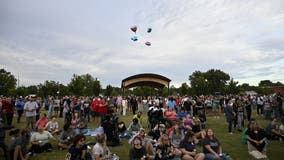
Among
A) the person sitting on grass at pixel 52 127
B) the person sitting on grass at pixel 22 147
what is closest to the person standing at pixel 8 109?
the person sitting on grass at pixel 52 127

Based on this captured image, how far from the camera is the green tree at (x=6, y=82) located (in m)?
58.3

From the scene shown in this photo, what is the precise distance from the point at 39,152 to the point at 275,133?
32.2 feet

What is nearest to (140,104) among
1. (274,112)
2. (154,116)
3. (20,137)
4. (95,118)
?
(95,118)

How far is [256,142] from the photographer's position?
310 inches

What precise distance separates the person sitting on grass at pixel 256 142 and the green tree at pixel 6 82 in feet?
202

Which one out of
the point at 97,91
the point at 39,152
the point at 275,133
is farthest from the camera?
the point at 97,91

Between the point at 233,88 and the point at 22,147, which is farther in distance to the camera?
the point at 233,88

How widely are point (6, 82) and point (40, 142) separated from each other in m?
59.8

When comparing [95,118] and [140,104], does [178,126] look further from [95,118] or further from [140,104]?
[140,104]

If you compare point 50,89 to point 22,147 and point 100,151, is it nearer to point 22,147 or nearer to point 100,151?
point 22,147

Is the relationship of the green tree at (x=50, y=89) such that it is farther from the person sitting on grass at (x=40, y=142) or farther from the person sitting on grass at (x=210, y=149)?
the person sitting on grass at (x=210, y=149)

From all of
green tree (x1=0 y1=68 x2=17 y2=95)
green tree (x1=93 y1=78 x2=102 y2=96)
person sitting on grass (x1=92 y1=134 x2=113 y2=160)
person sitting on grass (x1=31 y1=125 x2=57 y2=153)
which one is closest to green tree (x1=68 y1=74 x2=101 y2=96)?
green tree (x1=93 y1=78 x2=102 y2=96)

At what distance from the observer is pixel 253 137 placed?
8062 mm

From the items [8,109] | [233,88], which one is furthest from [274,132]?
[233,88]
